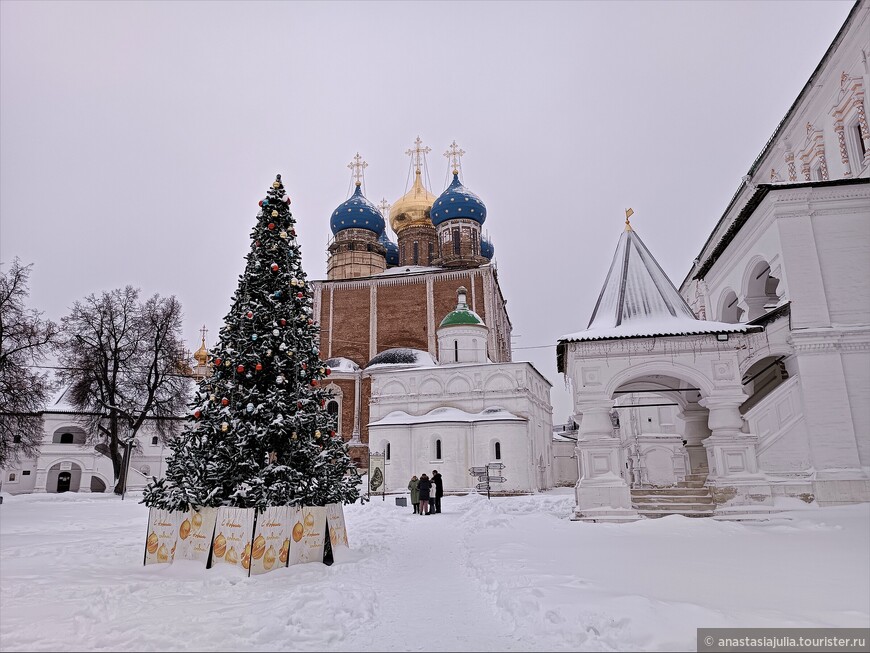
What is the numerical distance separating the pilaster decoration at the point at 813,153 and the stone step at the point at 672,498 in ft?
35.0

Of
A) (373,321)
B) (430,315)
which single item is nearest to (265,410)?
(430,315)

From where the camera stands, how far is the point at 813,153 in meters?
17.2

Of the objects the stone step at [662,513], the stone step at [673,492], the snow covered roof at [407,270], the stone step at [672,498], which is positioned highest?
the snow covered roof at [407,270]

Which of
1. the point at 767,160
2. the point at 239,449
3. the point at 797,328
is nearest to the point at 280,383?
the point at 239,449

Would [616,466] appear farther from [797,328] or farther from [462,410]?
[462,410]

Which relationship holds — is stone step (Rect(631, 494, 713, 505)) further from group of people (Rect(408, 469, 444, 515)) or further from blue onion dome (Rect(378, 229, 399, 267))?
blue onion dome (Rect(378, 229, 399, 267))

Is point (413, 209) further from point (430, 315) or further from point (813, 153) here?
point (813, 153)

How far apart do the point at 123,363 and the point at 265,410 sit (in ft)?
66.5

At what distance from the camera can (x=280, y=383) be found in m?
7.75

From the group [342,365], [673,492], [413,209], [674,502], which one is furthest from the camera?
[413,209]

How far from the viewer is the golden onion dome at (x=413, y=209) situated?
4197 centimetres

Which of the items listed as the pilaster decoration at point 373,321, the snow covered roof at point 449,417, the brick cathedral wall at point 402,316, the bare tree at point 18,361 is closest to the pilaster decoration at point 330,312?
the pilaster decoration at point 373,321

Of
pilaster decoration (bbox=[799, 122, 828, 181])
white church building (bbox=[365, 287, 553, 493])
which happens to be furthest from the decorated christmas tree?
white church building (bbox=[365, 287, 553, 493])

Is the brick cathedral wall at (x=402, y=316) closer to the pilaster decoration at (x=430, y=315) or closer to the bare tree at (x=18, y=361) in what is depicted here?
the pilaster decoration at (x=430, y=315)
